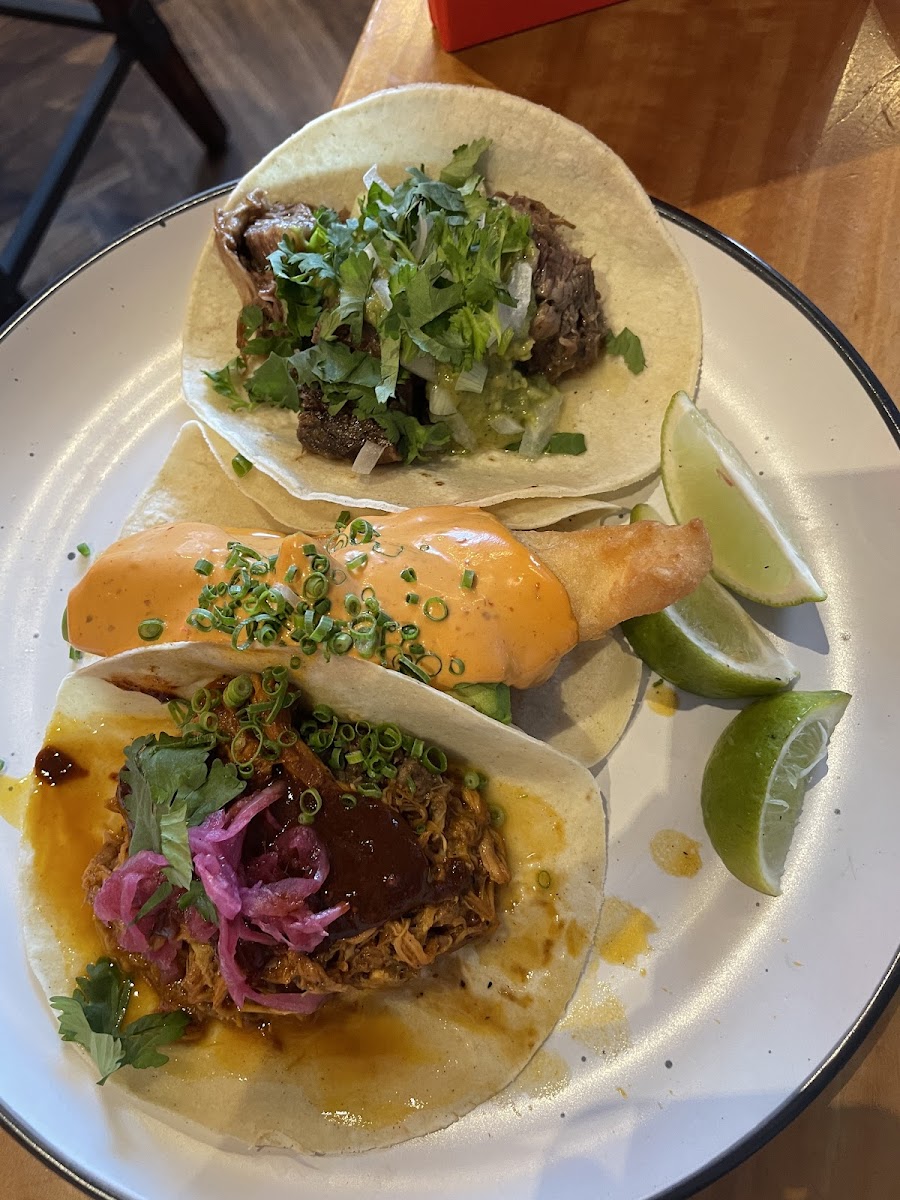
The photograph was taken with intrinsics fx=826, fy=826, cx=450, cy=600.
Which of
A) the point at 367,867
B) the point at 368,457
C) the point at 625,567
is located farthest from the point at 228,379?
the point at 367,867

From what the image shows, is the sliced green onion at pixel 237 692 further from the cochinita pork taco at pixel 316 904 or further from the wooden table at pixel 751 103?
the wooden table at pixel 751 103

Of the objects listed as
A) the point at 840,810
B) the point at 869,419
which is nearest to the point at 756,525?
the point at 869,419

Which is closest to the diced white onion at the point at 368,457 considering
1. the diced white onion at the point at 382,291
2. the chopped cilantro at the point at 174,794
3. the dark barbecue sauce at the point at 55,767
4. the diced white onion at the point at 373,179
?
the diced white onion at the point at 382,291

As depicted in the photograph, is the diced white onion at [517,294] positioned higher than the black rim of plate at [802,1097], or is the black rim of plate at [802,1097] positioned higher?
the diced white onion at [517,294]

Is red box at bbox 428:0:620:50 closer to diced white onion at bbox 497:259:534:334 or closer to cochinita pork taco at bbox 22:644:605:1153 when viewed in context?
diced white onion at bbox 497:259:534:334

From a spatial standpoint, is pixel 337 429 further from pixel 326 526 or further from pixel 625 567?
pixel 625 567

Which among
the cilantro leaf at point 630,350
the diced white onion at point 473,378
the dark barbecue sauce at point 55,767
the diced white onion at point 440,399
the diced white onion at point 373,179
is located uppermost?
the diced white onion at point 373,179

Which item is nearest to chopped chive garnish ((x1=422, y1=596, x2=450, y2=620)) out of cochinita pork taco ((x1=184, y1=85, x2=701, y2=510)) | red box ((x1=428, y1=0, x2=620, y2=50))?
cochinita pork taco ((x1=184, y1=85, x2=701, y2=510))

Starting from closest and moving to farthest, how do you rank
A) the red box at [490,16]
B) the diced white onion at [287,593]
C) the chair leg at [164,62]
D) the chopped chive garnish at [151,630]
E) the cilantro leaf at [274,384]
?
the diced white onion at [287,593] < the chopped chive garnish at [151,630] < the cilantro leaf at [274,384] < the red box at [490,16] < the chair leg at [164,62]
